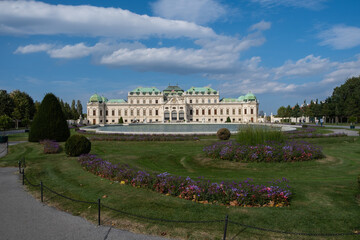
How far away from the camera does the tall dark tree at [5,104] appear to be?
172ft

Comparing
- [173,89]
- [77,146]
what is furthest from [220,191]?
[173,89]

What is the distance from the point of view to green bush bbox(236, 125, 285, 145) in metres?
14.6

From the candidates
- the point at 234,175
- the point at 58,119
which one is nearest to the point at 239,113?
the point at 58,119

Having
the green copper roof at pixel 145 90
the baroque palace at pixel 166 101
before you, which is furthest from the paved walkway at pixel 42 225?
the green copper roof at pixel 145 90

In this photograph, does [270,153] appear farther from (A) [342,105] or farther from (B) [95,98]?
(B) [95,98]

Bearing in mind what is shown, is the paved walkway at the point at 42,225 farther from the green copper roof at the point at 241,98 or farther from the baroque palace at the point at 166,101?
the green copper roof at the point at 241,98

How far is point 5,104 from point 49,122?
4088 cm

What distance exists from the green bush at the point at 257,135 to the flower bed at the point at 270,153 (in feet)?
1.93

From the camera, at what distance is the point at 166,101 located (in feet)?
290

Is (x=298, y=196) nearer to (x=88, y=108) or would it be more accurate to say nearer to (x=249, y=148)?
(x=249, y=148)

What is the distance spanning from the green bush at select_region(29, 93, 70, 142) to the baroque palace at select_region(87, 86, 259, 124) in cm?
6428

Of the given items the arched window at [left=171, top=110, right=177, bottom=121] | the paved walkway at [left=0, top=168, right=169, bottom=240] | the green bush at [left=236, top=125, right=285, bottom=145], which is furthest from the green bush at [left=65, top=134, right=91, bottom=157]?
the arched window at [left=171, top=110, right=177, bottom=121]

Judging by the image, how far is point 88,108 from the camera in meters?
88.4

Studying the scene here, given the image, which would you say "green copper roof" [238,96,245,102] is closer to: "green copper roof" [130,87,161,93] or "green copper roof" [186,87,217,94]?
"green copper roof" [186,87,217,94]
